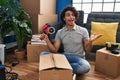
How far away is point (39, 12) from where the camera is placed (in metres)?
2.98

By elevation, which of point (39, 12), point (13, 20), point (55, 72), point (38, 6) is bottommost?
point (55, 72)

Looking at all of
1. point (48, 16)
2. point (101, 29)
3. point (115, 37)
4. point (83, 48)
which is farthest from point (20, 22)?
→ point (115, 37)

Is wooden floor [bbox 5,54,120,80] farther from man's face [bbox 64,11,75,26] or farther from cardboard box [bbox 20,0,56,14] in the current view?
cardboard box [bbox 20,0,56,14]

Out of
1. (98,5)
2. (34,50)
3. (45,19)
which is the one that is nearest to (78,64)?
(34,50)

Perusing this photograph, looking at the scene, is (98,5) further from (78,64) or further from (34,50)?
(78,64)

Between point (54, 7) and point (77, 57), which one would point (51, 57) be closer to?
point (77, 57)

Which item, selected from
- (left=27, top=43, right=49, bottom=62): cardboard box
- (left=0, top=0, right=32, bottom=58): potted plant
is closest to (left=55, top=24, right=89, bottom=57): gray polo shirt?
(left=27, top=43, right=49, bottom=62): cardboard box

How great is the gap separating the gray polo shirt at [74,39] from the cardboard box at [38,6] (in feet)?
3.50

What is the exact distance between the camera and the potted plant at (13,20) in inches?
97.5

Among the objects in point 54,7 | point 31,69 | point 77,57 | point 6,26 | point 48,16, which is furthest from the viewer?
point 54,7

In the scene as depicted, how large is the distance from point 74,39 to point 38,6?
125cm

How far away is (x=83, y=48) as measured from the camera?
6.79 feet

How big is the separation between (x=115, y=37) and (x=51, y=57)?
1385mm

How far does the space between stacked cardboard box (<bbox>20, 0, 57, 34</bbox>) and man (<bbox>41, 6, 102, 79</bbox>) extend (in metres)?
0.97
